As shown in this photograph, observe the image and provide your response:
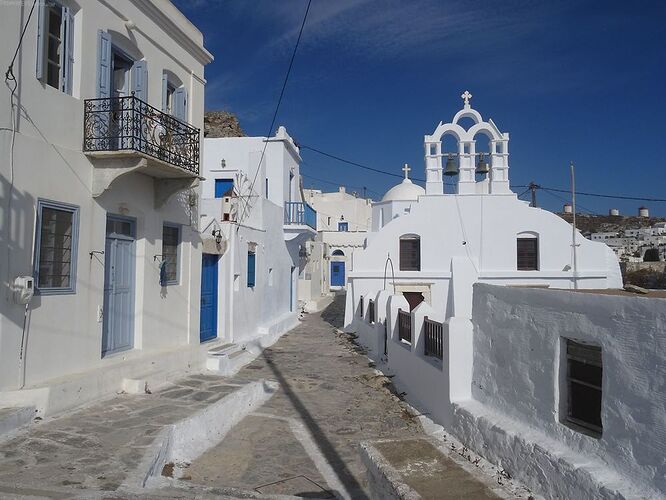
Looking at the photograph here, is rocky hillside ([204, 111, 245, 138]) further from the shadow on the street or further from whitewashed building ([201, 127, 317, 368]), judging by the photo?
the shadow on the street

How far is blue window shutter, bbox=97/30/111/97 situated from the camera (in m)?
7.13

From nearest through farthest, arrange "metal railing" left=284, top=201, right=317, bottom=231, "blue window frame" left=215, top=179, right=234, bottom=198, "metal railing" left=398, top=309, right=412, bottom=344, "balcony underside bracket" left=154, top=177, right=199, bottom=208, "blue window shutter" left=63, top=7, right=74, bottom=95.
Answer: "blue window shutter" left=63, top=7, right=74, bottom=95, "balcony underside bracket" left=154, top=177, right=199, bottom=208, "metal railing" left=398, top=309, right=412, bottom=344, "blue window frame" left=215, top=179, right=234, bottom=198, "metal railing" left=284, top=201, right=317, bottom=231

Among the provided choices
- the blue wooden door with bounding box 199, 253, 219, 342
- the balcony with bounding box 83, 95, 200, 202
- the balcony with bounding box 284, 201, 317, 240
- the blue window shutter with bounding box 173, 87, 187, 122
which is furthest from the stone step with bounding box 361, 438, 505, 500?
the balcony with bounding box 284, 201, 317, 240

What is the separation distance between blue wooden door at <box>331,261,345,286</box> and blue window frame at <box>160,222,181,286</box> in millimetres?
30141

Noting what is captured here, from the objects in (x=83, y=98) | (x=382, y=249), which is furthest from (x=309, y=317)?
(x=83, y=98)

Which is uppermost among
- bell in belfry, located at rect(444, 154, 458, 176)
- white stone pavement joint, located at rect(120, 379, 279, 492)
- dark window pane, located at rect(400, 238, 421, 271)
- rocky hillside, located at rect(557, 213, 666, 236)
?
rocky hillside, located at rect(557, 213, 666, 236)

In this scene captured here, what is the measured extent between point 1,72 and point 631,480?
713 centimetres

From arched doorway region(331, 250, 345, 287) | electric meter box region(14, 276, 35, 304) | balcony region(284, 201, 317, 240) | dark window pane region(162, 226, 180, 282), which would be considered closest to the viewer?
electric meter box region(14, 276, 35, 304)

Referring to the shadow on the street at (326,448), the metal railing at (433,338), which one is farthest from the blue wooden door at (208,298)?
the metal railing at (433,338)

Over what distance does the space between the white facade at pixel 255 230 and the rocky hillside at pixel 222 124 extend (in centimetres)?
646

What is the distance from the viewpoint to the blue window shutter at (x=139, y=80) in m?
8.06

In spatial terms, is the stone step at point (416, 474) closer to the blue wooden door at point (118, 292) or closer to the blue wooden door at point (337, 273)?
the blue wooden door at point (118, 292)

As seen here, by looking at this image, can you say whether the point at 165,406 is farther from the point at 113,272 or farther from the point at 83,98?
the point at 83,98

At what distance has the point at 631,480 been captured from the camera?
3965 millimetres
